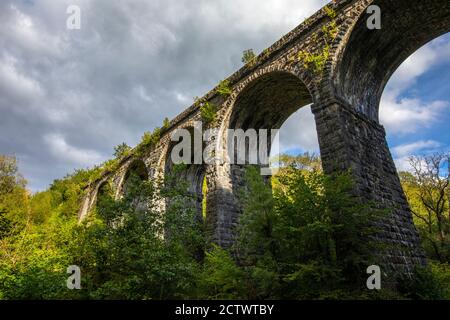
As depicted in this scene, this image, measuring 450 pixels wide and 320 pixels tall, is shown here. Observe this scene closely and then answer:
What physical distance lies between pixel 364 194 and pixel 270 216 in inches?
115

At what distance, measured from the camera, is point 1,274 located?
22.2 feet

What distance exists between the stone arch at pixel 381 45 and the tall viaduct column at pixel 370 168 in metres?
0.71

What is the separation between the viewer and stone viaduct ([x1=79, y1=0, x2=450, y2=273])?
7907 millimetres

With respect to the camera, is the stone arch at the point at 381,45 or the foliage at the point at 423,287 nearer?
the foliage at the point at 423,287

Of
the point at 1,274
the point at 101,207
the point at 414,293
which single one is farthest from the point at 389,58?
the point at 1,274

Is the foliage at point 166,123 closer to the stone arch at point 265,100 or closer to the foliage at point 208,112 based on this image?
the foliage at point 208,112

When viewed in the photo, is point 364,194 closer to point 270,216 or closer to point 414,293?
point 414,293

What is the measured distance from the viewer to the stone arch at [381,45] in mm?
8555

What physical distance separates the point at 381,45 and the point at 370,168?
158 inches

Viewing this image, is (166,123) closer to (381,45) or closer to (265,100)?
(265,100)

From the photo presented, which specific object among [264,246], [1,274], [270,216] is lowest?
[1,274]

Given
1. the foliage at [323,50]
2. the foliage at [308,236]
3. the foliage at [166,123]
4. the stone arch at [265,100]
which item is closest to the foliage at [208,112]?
the stone arch at [265,100]

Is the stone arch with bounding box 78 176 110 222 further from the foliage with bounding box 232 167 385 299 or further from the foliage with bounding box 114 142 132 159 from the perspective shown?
the foliage with bounding box 232 167 385 299
